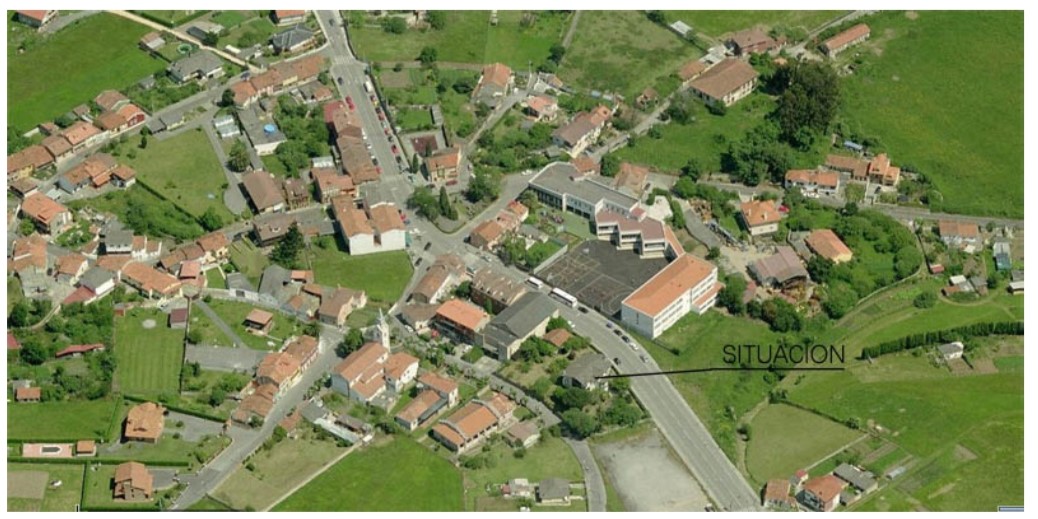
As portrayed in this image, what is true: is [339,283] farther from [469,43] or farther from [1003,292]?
[1003,292]

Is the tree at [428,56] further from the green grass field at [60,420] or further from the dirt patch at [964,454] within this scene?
the dirt patch at [964,454]

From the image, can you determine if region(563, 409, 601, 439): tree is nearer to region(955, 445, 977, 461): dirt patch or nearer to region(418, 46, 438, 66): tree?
region(955, 445, 977, 461): dirt patch

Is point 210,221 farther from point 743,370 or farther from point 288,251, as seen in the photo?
point 743,370

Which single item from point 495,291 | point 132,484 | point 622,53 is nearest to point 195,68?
point 622,53

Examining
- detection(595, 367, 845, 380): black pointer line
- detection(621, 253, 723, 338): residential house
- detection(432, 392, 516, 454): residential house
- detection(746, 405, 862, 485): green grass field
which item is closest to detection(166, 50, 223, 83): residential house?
detection(621, 253, 723, 338): residential house

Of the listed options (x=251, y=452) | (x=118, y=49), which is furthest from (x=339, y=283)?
(x=118, y=49)
